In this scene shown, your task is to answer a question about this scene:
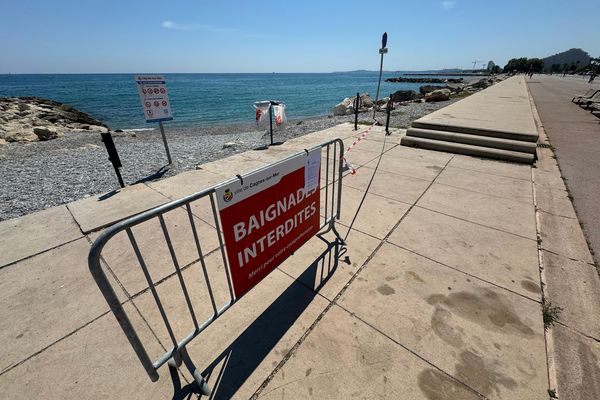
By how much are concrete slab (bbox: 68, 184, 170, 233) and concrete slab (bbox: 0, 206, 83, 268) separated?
17 cm

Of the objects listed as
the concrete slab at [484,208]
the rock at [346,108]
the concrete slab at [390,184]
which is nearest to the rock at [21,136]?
the concrete slab at [390,184]

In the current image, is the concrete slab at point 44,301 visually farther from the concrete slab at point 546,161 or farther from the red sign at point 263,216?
the concrete slab at point 546,161

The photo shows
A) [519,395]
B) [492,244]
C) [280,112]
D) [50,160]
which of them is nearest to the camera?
[519,395]

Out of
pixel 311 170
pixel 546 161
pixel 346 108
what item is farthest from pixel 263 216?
pixel 346 108

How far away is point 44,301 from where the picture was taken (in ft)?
9.18

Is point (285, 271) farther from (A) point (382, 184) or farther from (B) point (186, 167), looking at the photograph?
(B) point (186, 167)

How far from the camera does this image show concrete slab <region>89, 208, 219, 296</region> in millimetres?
3113

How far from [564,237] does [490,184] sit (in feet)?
6.29

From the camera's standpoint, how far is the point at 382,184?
553 cm

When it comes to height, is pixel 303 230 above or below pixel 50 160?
above

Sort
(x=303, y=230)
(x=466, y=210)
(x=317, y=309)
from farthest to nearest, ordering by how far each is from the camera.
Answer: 1. (x=466, y=210)
2. (x=303, y=230)
3. (x=317, y=309)

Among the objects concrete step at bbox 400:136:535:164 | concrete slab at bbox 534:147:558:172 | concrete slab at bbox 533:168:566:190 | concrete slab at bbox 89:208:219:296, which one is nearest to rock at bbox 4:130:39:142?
concrete slab at bbox 89:208:219:296

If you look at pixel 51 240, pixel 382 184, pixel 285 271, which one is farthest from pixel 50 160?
pixel 382 184

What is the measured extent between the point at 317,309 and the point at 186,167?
5.89 meters
